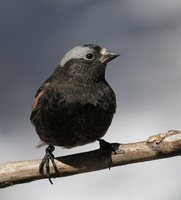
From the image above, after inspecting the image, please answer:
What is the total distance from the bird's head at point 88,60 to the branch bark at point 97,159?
276 mm

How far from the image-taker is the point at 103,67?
2.67m

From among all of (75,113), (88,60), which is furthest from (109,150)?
Answer: (88,60)

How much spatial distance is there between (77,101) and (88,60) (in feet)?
0.52

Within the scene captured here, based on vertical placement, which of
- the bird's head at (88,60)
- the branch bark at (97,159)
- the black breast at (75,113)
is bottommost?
the branch bark at (97,159)

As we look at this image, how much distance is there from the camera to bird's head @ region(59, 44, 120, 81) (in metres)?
2.65

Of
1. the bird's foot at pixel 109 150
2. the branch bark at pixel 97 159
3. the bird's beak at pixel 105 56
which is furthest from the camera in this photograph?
the bird's beak at pixel 105 56

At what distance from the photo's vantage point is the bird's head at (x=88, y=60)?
265cm

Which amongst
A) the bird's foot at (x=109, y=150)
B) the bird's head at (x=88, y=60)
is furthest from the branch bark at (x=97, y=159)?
the bird's head at (x=88, y=60)

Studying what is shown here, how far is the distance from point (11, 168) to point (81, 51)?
0.48 meters

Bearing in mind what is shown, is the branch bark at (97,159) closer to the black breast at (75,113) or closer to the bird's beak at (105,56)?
the black breast at (75,113)

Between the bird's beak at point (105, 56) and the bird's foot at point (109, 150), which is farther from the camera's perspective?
the bird's beak at point (105, 56)

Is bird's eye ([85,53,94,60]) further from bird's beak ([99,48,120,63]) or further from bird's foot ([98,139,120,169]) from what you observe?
bird's foot ([98,139,120,169])

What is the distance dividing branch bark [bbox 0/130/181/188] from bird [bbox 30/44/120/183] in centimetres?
6

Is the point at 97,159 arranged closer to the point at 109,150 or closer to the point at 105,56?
the point at 109,150
